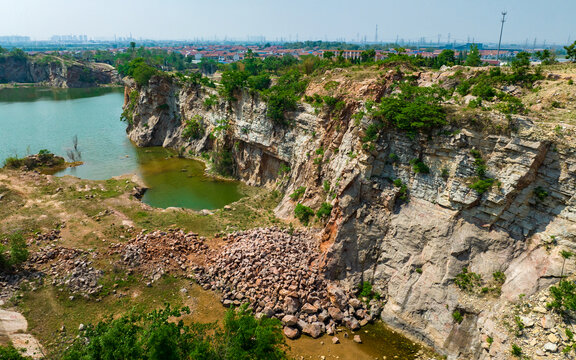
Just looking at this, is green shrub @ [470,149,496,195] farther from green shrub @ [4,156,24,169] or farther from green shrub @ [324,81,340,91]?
green shrub @ [4,156,24,169]

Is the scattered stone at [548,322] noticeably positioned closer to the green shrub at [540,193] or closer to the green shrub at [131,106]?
the green shrub at [540,193]

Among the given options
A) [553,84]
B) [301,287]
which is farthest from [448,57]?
[301,287]

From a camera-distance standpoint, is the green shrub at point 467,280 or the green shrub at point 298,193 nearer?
the green shrub at point 467,280

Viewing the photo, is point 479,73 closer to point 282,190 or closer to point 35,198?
point 282,190

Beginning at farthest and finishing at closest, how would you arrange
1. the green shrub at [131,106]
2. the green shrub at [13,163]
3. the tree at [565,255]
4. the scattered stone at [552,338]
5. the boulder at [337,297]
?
1. the green shrub at [131,106]
2. the green shrub at [13,163]
3. the boulder at [337,297]
4. the tree at [565,255]
5. the scattered stone at [552,338]

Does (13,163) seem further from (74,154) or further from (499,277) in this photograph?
(499,277)

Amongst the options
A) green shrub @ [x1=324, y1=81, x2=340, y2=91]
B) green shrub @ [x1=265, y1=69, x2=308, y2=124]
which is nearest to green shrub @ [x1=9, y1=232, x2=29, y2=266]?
green shrub @ [x1=265, y1=69, x2=308, y2=124]

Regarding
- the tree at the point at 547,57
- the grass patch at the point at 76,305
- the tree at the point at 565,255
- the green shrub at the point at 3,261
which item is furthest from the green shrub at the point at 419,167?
the green shrub at the point at 3,261
